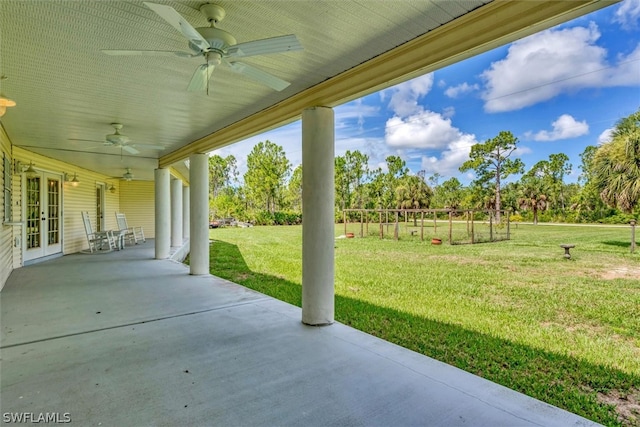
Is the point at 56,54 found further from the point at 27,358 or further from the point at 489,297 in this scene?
the point at 489,297

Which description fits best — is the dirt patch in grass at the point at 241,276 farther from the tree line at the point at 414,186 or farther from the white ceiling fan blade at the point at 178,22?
the tree line at the point at 414,186

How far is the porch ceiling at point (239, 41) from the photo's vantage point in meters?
1.99

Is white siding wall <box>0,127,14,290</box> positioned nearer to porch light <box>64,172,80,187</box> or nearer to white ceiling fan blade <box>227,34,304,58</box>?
porch light <box>64,172,80,187</box>

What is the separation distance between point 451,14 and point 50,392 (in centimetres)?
356

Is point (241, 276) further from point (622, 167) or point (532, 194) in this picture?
point (532, 194)

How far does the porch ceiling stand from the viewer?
1994 millimetres

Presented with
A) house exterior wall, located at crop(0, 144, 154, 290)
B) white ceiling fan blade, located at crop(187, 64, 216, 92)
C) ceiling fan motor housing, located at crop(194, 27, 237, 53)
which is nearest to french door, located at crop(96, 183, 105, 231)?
house exterior wall, located at crop(0, 144, 154, 290)

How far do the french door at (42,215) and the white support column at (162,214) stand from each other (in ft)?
7.80

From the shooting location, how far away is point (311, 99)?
11.3 feet

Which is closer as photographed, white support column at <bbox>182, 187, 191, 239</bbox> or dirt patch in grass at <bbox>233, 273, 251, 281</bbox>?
dirt patch in grass at <bbox>233, 273, 251, 281</bbox>

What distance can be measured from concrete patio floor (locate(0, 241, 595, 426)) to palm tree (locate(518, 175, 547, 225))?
2278 centimetres

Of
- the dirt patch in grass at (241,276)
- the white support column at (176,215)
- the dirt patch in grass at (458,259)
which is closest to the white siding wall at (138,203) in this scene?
the white support column at (176,215)

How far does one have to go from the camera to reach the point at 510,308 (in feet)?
17.1
